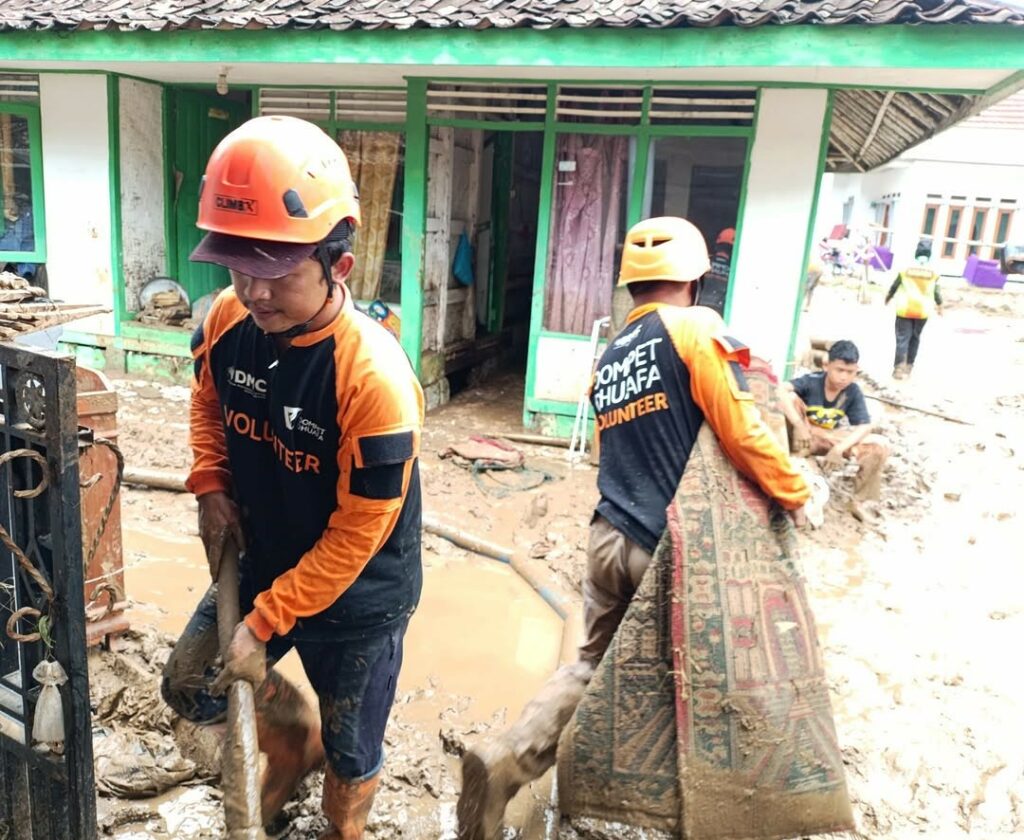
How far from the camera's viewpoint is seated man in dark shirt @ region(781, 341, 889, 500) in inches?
231

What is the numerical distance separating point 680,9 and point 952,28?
1.62 metres

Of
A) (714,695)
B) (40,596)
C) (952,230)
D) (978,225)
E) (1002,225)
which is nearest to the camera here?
A: (40,596)

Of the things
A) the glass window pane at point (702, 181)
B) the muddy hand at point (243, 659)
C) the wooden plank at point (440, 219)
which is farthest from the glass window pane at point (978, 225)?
the muddy hand at point (243, 659)

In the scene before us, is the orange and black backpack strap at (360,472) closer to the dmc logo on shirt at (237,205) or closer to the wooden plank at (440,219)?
the dmc logo on shirt at (237,205)

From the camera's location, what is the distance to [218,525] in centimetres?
229

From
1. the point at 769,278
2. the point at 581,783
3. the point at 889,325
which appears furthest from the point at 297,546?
the point at 889,325

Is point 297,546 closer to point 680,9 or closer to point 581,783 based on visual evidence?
point 581,783

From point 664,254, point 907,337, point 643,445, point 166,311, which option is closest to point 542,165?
point 166,311

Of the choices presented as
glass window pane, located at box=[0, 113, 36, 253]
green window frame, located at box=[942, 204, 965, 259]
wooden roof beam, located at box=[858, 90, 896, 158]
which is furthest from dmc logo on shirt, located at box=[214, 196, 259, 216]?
green window frame, located at box=[942, 204, 965, 259]

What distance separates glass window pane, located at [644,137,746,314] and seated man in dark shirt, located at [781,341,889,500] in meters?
5.24

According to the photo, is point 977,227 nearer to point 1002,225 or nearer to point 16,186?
point 1002,225

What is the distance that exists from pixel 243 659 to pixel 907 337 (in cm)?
1090

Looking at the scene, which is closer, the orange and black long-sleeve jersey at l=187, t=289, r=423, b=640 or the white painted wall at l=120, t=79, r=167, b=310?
the orange and black long-sleeve jersey at l=187, t=289, r=423, b=640

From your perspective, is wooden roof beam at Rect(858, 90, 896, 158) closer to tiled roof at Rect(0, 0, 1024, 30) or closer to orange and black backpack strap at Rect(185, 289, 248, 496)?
tiled roof at Rect(0, 0, 1024, 30)
